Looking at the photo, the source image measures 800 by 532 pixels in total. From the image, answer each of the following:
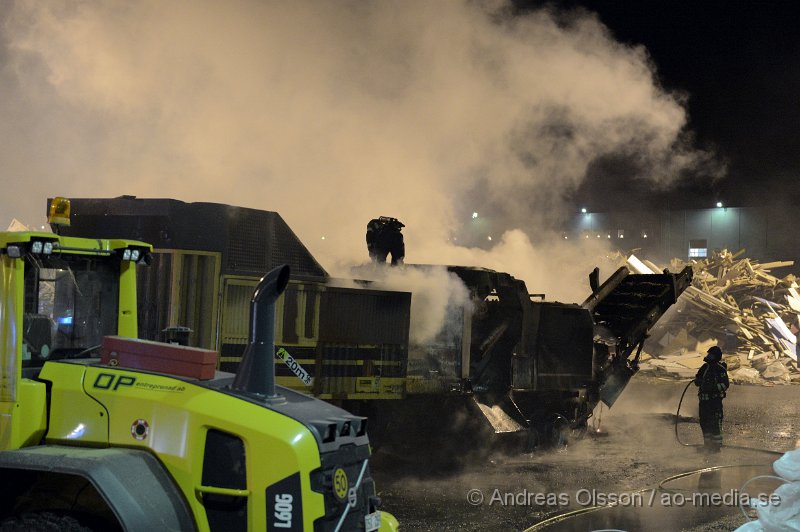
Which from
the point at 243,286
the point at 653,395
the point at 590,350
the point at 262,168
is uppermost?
the point at 262,168

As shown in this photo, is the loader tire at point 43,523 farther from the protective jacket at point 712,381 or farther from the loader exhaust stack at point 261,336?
the protective jacket at point 712,381

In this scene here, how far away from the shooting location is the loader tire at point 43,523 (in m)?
3.54

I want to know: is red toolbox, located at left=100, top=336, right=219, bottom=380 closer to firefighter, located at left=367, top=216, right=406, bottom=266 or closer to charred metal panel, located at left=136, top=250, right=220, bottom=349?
charred metal panel, located at left=136, top=250, right=220, bottom=349

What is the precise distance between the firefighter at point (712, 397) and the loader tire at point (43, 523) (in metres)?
9.35

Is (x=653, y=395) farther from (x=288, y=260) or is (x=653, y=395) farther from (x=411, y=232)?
(x=288, y=260)

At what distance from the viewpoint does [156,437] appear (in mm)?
3656

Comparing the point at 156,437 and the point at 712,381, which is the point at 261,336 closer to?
the point at 156,437

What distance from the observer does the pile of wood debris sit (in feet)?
69.4

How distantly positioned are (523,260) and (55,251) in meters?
14.4

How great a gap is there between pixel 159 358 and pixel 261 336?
0.57 meters

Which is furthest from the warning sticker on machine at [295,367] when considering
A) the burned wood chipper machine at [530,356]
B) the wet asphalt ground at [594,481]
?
the burned wood chipper machine at [530,356]

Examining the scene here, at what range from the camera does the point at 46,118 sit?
42.7 feet

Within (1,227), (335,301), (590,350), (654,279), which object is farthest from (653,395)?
(1,227)

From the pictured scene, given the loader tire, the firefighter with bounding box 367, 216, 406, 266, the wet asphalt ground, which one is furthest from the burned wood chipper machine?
the loader tire
